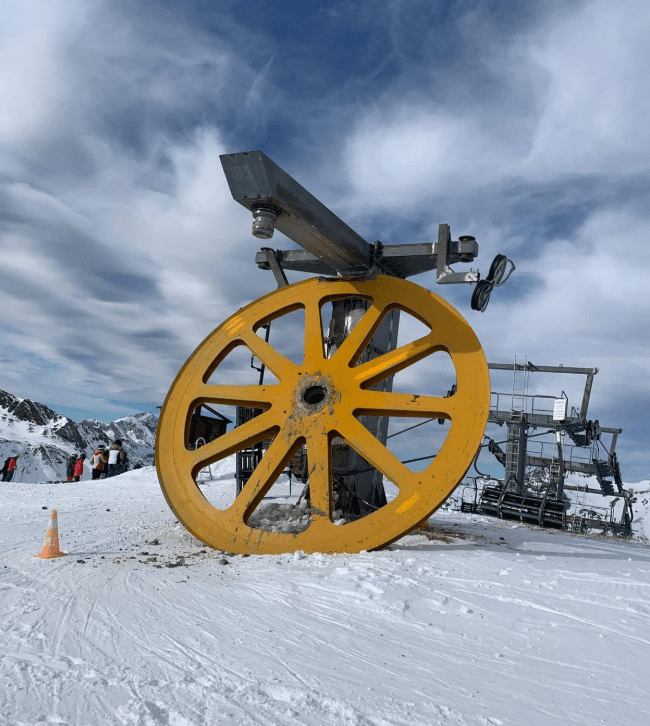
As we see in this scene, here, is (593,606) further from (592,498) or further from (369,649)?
(592,498)

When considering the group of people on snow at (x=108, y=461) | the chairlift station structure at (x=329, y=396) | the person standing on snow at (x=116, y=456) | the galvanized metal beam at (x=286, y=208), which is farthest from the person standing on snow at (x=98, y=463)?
the galvanized metal beam at (x=286, y=208)

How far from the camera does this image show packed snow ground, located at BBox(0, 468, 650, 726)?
251cm

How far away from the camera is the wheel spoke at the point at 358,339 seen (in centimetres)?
650

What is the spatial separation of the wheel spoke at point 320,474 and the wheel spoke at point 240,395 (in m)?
0.79

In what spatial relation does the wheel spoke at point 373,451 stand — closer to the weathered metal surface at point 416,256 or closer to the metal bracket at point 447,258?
the metal bracket at point 447,258

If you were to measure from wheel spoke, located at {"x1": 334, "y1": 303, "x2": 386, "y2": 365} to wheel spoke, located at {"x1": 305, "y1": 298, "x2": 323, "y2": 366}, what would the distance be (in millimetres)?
253

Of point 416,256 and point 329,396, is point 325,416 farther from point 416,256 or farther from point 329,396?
point 416,256

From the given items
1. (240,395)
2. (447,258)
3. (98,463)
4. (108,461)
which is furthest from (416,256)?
(98,463)

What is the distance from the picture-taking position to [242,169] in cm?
563

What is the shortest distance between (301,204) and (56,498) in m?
7.92

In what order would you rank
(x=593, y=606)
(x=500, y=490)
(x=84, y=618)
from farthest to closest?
(x=500, y=490), (x=593, y=606), (x=84, y=618)

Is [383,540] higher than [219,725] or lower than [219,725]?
higher

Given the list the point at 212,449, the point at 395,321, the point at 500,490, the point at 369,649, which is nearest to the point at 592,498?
the point at 500,490

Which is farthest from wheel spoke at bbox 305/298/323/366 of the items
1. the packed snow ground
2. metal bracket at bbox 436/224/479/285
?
the packed snow ground
